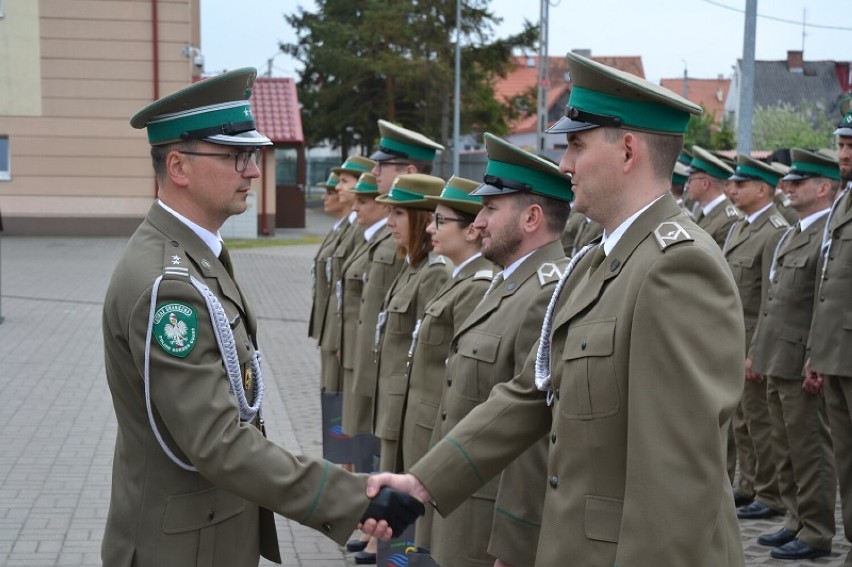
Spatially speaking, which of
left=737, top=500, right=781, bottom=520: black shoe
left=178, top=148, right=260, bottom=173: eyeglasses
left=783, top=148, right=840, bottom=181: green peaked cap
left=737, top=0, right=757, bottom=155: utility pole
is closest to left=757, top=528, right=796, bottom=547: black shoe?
left=737, top=500, right=781, bottom=520: black shoe

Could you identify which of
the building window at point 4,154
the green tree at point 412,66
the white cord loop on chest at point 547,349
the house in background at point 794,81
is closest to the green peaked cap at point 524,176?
the white cord loop on chest at point 547,349

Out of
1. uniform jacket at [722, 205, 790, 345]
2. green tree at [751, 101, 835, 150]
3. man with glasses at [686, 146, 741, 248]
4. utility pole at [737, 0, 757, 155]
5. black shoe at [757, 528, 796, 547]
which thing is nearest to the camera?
black shoe at [757, 528, 796, 547]

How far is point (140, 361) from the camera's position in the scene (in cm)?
314

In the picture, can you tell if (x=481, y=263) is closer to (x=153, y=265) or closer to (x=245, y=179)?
(x=245, y=179)

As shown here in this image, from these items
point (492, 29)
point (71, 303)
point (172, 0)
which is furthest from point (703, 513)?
point (492, 29)

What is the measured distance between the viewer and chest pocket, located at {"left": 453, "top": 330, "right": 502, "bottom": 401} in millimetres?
4348

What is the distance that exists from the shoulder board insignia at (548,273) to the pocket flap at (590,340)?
4.06ft

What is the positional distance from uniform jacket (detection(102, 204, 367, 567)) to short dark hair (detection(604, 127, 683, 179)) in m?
1.24

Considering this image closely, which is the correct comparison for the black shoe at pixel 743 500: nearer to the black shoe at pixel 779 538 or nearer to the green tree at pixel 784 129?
the black shoe at pixel 779 538

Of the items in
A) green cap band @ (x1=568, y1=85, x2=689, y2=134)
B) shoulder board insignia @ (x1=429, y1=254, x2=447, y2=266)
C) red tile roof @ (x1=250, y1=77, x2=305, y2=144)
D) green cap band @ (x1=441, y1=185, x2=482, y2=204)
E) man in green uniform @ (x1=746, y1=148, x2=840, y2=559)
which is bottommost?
man in green uniform @ (x1=746, y1=148, x2=840, y2=559)

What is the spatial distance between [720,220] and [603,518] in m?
7.36

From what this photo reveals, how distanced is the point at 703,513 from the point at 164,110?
1.97 m

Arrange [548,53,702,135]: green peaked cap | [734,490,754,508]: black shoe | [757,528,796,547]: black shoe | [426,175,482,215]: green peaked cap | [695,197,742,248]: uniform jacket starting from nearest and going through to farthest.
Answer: [548,53,702,135]: green peaked cap < [426,175,482,215]: green peaked cap < [757,528,796,547]: black shoe < [734,490,754,508]: black shoe < [695,197,742,248]: uniform jacket

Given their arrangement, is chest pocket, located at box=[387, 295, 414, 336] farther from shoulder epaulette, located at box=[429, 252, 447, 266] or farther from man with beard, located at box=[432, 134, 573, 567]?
man with beard, located at box=[432, 134, 573, 567]
